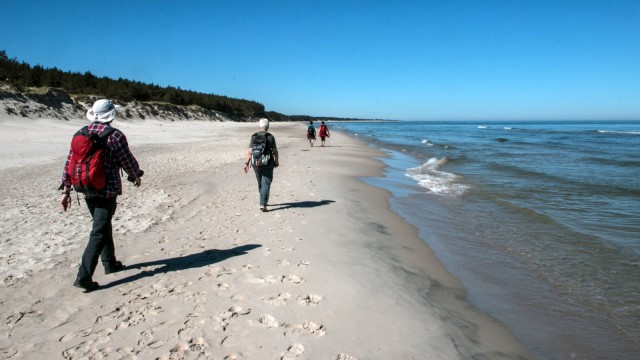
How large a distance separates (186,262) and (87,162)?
1.69 m

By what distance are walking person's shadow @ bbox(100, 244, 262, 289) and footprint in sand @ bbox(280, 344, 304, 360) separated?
206cm

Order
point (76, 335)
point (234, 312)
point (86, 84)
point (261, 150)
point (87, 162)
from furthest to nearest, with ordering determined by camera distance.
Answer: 1. point (86, 84)
2. point (261, 150)
3. point (87, 162)
4. point (234, 312)
5. point (76, 335)

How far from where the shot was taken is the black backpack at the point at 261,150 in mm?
6965

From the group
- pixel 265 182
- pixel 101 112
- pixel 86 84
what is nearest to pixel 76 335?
pixel 101 112

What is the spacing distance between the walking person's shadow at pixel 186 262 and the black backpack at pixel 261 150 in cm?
219

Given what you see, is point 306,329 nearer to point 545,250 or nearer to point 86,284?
point 86,284

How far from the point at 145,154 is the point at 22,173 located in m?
6.29

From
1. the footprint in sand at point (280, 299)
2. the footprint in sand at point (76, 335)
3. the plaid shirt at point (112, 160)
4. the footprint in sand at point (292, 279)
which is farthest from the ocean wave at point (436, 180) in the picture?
the footprint in sand at point (76, 335)

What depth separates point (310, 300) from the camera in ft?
12.0

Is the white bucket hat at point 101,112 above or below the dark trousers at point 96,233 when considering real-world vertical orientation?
above

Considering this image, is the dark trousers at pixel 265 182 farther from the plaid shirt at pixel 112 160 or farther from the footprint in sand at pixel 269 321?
the footprint in sand at pixel 269 321

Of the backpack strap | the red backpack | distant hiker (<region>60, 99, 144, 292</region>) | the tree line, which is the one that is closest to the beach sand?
distant hiker (<region>60, 99, 144, 292</region>)

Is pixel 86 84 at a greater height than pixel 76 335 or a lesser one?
greater

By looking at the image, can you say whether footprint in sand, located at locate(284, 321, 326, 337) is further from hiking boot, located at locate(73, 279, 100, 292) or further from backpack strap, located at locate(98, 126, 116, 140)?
backpack strap, located at locate(98, 126, 116, 140)
